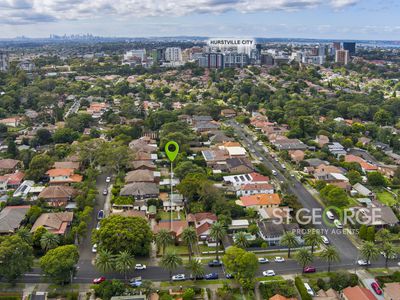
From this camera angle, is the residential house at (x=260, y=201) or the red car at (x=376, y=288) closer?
the red car at (x=376, y=288)

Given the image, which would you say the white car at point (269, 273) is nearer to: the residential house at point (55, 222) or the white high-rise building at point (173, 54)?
the residential house at point (55, 222)

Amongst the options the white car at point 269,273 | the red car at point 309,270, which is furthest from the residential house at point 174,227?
the red car at point 309,270

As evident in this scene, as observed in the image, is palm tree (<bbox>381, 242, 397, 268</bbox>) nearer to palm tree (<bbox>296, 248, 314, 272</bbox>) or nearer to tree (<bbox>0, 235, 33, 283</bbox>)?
palm tree (<bbox>296, 248, 314, 272</bbox>)

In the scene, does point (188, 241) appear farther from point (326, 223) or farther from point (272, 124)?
point (272, 124)

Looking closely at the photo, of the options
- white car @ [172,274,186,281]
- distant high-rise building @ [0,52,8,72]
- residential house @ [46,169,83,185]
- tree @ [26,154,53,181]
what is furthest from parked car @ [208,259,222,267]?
distant high-rise building @ [0,52,8,72]

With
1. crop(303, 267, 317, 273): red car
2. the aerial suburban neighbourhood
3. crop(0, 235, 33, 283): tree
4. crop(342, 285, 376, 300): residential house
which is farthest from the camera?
crop(303, 267, 317, 273): red car

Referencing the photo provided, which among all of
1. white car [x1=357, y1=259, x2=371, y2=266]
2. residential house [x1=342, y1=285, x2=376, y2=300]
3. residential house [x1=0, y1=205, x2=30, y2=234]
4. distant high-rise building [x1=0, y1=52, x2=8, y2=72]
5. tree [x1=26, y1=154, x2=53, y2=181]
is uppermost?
distant high-rise building [x1=0, y1=52, x2=8, y2=72]

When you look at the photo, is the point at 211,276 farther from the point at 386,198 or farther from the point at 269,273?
the point at 386,198
